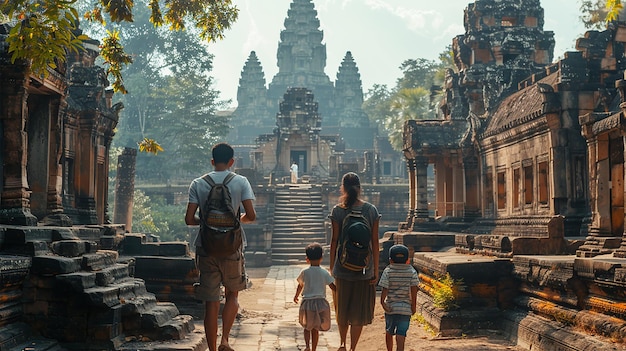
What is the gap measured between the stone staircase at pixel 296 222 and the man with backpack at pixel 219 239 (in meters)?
21.6

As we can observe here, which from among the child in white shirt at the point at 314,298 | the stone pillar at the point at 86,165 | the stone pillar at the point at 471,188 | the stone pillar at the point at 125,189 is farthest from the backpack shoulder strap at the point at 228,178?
the stone pillar at the point at 125,189

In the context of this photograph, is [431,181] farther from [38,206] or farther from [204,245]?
[204,245]

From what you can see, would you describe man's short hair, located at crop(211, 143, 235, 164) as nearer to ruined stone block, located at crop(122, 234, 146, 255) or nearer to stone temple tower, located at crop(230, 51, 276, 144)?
ruined stone block, located at crop(122, 234, 146, 255)

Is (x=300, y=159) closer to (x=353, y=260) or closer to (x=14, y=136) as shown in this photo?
(x=14, y=136)

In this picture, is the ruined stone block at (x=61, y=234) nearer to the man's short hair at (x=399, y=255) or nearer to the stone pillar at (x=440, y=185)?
the man's short hair at (x=399, y=255)

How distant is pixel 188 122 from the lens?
176ft

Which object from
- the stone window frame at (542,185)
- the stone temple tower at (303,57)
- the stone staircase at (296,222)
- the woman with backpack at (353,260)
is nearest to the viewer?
the woman with backpack at (353,260)

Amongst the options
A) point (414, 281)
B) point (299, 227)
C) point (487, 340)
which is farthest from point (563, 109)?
point (299, 227)

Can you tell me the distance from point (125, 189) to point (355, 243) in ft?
66.7

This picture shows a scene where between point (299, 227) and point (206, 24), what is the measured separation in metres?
18.9

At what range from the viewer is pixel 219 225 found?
6.37 meters

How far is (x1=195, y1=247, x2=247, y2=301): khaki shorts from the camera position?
6508mm

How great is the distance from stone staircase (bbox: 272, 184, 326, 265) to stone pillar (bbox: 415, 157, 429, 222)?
25.3ft

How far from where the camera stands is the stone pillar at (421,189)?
853 inches
